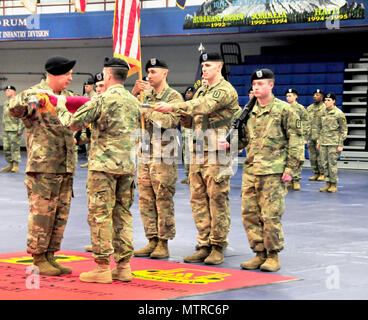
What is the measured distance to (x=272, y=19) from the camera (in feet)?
68.8

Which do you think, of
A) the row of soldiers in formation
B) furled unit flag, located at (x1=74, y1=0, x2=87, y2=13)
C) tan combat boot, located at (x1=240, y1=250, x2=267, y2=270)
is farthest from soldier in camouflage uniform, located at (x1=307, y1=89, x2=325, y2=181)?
tan combat boot, located at (x1=240, y1=250, x2=267, y2=270)

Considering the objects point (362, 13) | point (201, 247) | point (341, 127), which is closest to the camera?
point (201, 247)

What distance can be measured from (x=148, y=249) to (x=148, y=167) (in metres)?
0.85

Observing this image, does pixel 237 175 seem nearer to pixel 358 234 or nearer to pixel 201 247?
pixel 358 234

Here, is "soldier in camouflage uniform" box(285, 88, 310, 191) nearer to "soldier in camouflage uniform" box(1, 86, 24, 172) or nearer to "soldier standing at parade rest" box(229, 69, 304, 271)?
"soldier in camouflage uniform" box(1, 86, 24, 172)

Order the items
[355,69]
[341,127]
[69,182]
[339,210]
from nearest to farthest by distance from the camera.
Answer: [69,182] < [339,210] < [341,127] < [355,69]

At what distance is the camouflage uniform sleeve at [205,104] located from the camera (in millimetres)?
7000

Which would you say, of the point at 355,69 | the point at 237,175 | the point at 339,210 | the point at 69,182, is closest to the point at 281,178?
the point at 69,182

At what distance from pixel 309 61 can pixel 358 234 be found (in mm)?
15484

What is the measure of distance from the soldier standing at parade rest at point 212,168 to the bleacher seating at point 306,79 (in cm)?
1524

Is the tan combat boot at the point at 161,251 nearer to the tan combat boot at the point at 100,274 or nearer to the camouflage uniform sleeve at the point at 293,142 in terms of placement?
the tan combat boot at the point at 100,274

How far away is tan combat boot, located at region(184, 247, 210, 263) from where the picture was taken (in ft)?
23.7

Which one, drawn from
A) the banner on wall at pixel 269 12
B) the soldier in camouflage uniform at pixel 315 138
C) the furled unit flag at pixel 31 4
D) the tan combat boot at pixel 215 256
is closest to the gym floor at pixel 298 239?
the tan combat boot at pixel 215 256

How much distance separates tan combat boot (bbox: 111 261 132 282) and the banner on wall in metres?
15.3
